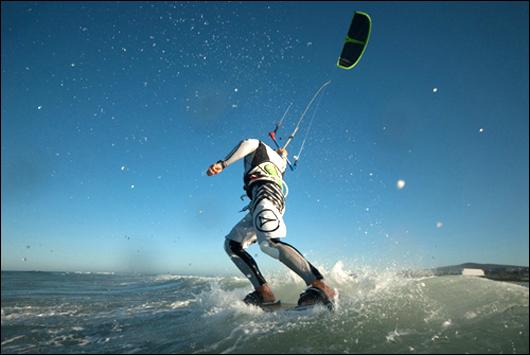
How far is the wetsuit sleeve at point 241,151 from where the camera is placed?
18.8ft

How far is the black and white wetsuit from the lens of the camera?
5.28 meters

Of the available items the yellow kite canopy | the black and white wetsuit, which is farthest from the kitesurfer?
the yellow kite canopy

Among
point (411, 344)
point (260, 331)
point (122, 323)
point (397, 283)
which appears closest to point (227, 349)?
point (260, 331)

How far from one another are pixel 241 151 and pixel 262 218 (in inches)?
53.4

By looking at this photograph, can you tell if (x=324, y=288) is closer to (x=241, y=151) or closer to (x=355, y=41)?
(x=241, y=151)

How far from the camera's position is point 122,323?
5.15 m

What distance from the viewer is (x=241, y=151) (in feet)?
19.5

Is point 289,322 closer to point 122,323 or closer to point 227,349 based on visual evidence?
point 227,349

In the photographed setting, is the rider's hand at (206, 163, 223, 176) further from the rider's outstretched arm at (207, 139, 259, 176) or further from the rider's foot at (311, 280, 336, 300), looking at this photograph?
the rider's foot at (311, 280, 336, 300)

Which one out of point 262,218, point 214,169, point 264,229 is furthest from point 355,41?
point 264,229

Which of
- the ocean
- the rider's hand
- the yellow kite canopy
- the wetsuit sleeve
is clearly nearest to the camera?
the ocean

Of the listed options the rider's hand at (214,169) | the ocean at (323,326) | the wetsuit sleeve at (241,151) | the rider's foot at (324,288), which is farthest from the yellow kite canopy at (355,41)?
the rider's foot at (324,288)

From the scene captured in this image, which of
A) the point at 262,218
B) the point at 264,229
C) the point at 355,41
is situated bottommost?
the point at 264,229

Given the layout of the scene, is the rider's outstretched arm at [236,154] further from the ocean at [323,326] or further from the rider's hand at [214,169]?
the ocean at [323,326]
